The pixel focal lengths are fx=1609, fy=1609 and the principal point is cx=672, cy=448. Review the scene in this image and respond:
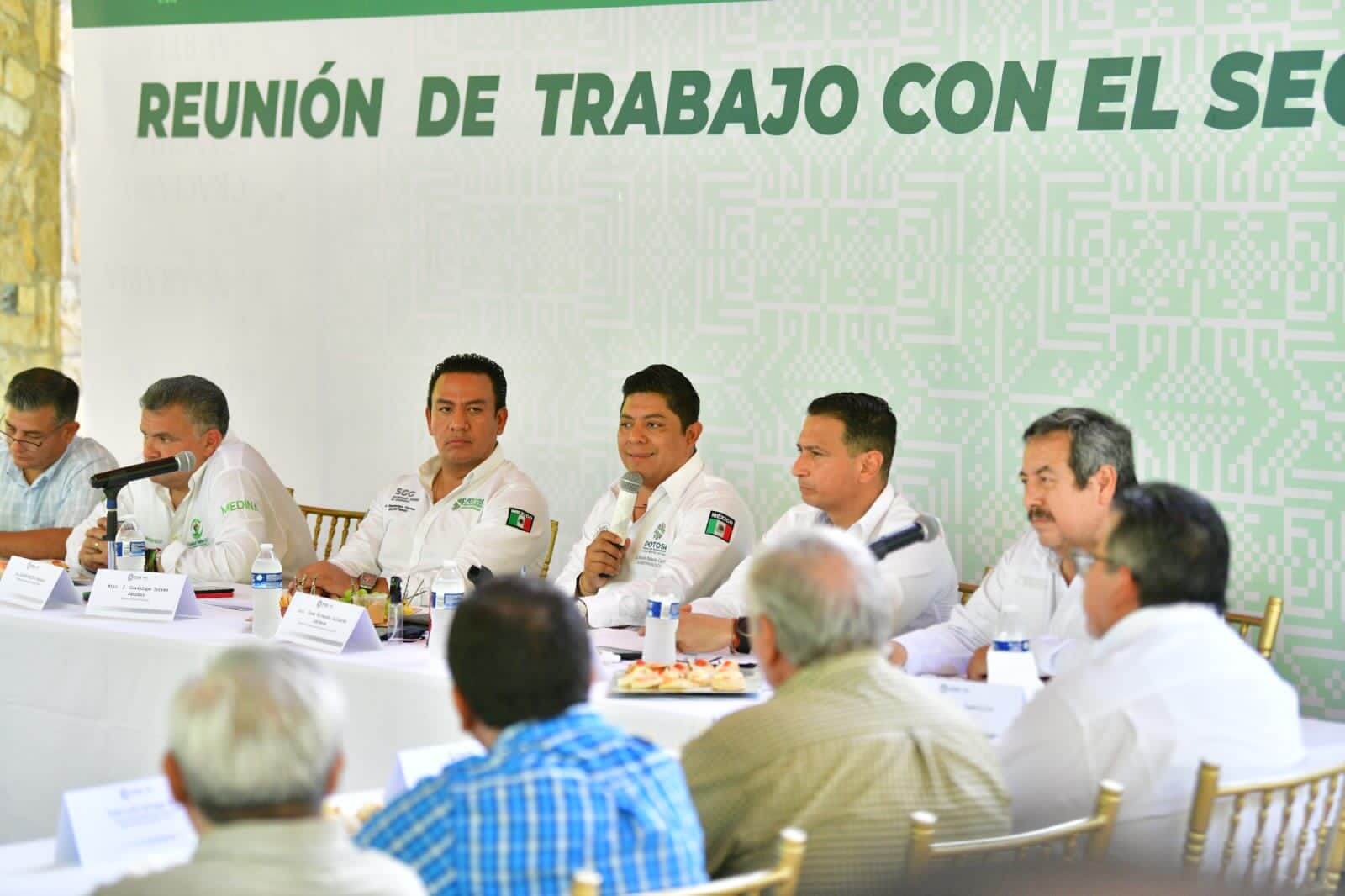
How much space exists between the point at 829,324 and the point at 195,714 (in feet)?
11.3

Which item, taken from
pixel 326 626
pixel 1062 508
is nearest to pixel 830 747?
pixel 1062 508

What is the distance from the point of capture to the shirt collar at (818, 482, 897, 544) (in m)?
3.94

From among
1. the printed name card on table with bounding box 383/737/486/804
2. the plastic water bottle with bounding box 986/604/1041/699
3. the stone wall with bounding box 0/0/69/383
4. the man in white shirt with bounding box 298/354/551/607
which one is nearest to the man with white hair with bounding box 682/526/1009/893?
the printed name card on table with bounding box 383/737/486/804

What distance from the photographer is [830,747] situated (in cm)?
213

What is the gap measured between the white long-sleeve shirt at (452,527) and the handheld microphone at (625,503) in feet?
1.11

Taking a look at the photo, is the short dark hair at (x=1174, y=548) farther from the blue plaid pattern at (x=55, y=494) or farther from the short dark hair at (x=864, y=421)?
the blue plaid pattern at (x=55, y=494)

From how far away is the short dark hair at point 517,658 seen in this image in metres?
1.90

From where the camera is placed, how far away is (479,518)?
4.57 m

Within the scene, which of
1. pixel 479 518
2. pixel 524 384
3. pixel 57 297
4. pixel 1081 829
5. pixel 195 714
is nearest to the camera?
pixel 195 714

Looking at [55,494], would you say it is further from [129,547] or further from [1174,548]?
[1174,548]

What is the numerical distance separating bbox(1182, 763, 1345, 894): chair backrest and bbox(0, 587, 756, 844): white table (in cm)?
155

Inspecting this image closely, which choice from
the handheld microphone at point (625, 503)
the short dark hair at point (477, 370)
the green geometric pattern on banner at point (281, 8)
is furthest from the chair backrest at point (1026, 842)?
the green geometric pattern on banner at point (281, 8)

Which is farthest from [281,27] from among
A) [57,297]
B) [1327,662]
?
[1327,662]

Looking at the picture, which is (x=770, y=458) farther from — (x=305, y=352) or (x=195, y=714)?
(x=195, y=714)
